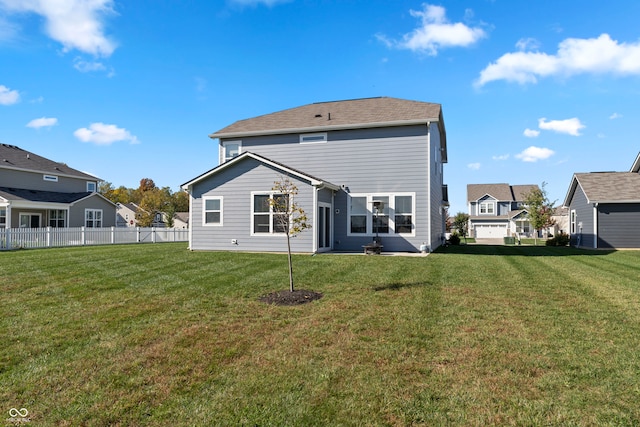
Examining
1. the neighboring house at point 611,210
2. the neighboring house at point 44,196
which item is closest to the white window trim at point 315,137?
the neighboring house at point 611,210

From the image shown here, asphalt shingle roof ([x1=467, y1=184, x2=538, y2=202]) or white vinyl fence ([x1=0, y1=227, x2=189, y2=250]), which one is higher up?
asphalt shingle roof ([x1=467, y1=184, x2=538, y2=202])

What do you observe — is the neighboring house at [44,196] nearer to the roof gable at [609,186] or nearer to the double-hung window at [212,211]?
the double-hung window at [212,211]

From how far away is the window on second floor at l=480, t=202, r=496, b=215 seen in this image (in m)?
50.4

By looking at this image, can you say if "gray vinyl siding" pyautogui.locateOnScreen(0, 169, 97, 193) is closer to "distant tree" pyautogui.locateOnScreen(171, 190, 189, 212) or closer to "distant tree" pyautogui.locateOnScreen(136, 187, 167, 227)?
"distant tree" pyautogui.locateOnScreen(136, 187, 167, 227)

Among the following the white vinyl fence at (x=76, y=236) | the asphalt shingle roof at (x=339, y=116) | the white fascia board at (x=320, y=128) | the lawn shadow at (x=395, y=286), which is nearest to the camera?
the lawn shadow at (x=395, y=286)

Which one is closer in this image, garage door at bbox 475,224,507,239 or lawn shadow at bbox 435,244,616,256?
lawn shadow at bbox 435,244,616,256

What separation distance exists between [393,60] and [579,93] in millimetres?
7448

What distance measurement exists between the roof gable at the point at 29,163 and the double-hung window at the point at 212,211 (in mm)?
20227

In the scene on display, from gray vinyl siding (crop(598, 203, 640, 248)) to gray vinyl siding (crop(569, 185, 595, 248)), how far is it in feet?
1.75

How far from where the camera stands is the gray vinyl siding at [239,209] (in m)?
14.4

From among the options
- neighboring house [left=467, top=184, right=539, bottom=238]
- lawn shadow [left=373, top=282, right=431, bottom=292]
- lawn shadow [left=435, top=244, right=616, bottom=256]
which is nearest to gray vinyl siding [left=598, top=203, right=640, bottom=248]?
lawn shadow [left=435, top=244, right=616, bottom=256]

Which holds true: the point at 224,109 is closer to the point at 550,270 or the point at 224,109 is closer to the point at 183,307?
the point at 183,307

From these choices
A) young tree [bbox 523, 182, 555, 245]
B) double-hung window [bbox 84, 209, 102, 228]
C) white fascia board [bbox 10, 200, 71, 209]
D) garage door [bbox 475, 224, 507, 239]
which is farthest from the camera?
garage door [bbox 475, 224, 507, 239]

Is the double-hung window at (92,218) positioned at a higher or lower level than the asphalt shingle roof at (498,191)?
lower
